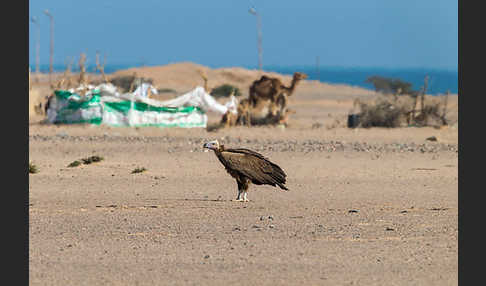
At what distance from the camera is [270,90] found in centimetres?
3738

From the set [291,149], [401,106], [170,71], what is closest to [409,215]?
[291,149]

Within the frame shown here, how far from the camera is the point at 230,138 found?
32.7 metres

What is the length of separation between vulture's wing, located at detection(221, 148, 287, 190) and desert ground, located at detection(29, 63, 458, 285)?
1.45 ft

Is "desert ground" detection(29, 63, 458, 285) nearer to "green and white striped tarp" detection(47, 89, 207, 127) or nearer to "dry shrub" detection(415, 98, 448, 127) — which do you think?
"green and white striped tarp" detection(47, 89, 207, 127)

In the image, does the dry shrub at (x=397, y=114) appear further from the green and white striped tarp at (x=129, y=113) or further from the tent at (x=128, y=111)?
the green and white striped tarp at (x=129, y=113)

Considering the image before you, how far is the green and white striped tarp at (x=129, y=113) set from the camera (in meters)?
37.9

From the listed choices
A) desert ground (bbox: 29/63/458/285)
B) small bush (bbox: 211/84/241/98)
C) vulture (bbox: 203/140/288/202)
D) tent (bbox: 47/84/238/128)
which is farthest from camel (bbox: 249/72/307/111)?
small bush (bbox: 211/84/241/98)

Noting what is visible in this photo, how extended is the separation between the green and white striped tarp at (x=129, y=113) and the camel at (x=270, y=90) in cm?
225

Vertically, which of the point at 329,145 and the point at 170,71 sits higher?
the point at 170,71

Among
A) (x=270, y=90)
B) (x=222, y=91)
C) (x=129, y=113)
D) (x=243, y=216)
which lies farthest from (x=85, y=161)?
(x=222, y=91)

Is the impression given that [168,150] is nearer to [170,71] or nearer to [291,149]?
[291,149]

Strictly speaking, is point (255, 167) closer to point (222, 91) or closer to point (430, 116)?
point (430, 116)

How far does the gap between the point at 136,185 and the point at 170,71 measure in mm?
63898

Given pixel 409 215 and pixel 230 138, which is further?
pixel 230 138
